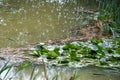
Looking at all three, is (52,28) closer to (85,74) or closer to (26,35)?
(26,35)

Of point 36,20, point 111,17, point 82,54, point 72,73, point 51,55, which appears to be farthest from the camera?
point 36,20

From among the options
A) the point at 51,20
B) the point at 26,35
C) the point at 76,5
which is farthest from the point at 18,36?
the point at 76,5

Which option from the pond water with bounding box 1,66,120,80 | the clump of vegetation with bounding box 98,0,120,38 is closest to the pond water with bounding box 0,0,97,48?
the clump of vegetation with bounding box 98,0,120,38

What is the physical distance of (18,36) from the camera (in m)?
4.73

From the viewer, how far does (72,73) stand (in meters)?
3.36

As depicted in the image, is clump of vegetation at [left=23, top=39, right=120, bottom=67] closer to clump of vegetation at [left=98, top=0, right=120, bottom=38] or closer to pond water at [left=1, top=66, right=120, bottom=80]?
pond water at [left=1, top=66, right=120, bottom=80]

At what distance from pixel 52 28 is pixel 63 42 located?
0.79 metres

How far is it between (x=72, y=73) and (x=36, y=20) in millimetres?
2293

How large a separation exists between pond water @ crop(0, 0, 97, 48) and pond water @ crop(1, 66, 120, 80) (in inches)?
30.2

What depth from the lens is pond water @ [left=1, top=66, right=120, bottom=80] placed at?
323cm

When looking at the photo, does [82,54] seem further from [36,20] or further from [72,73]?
[36,20]

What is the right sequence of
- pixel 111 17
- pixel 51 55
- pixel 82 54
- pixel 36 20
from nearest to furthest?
pixel 51 55 → pixel 82 54 → pixel 111 17 → pixel 36 20

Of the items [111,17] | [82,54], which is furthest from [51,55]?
[111,17]

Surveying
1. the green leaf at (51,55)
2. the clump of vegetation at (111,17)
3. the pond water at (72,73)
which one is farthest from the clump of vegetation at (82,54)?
the clump of vegetation at (111,17)
